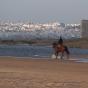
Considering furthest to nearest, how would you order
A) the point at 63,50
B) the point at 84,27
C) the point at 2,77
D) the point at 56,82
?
1. the point at 84,27
2. the point at 63,50
3. the point at 2,77
4. the point at 56,82

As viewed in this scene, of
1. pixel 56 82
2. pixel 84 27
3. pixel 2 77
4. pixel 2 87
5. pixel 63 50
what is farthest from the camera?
pixel 84 27

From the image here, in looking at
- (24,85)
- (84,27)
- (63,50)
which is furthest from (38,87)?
(84,27)

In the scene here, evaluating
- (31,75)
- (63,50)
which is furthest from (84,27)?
(31,75)

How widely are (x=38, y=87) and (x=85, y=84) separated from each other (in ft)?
6.28

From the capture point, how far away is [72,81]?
2020 cm

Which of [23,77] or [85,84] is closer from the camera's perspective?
[85,84]

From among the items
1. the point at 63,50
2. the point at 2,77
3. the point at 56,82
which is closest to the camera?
the point at 56,82

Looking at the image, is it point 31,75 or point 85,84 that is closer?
point 85,84

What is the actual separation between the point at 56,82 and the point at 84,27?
12130cm

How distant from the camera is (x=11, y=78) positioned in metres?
20.8

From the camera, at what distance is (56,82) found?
19.6 m

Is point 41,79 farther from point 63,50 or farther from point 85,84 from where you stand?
point 63,50

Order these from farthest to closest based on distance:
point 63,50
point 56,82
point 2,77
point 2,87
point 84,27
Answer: point 84,27 < point 63,50 < point 2,77 < point 56,82 < point 2,87

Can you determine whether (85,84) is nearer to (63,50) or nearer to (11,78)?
(11,78)
